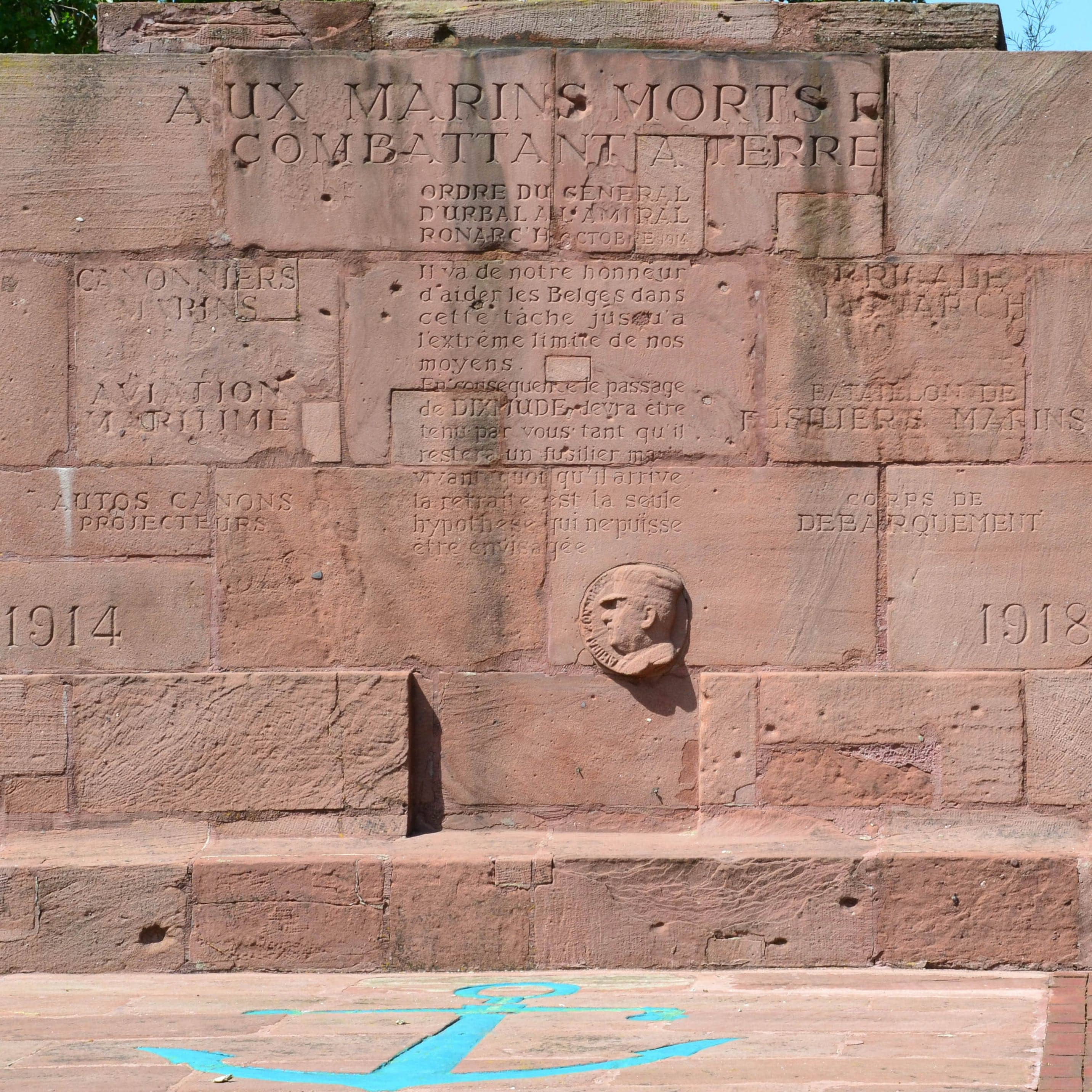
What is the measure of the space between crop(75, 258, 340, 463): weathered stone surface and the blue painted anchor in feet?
7.23

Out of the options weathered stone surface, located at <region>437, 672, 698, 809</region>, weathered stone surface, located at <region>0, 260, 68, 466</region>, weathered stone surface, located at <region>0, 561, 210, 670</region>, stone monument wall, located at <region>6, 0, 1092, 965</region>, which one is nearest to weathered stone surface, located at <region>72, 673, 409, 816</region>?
stone monument wall, located at <region>6, 0, 1092, 965</region>

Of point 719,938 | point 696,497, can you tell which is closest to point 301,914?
point 719,938

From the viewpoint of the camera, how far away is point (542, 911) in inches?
215

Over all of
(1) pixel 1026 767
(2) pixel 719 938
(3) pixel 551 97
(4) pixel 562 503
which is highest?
(3) pixel 551 97

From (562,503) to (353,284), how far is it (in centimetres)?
115

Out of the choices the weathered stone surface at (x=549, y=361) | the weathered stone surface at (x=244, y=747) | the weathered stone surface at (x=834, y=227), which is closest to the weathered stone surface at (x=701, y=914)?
the weathered stone surface at (x=244, y=747)

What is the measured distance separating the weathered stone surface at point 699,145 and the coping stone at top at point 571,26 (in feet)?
0.51

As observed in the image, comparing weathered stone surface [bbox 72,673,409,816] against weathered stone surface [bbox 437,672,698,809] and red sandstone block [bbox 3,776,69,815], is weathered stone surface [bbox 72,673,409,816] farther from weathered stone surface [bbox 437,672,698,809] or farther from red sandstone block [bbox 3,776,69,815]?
weathered stone surface [bbox 437,672,698,809]

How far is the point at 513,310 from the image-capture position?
19.1 ft

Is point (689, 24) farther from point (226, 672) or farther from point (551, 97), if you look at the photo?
point (226, 672)

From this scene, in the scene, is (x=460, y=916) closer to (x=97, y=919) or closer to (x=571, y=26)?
(x=97, y=919)

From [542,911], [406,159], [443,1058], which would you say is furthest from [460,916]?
[406,159]

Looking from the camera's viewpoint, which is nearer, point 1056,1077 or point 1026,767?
point 1056,1077

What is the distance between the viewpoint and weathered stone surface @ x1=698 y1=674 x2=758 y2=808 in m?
5.74
